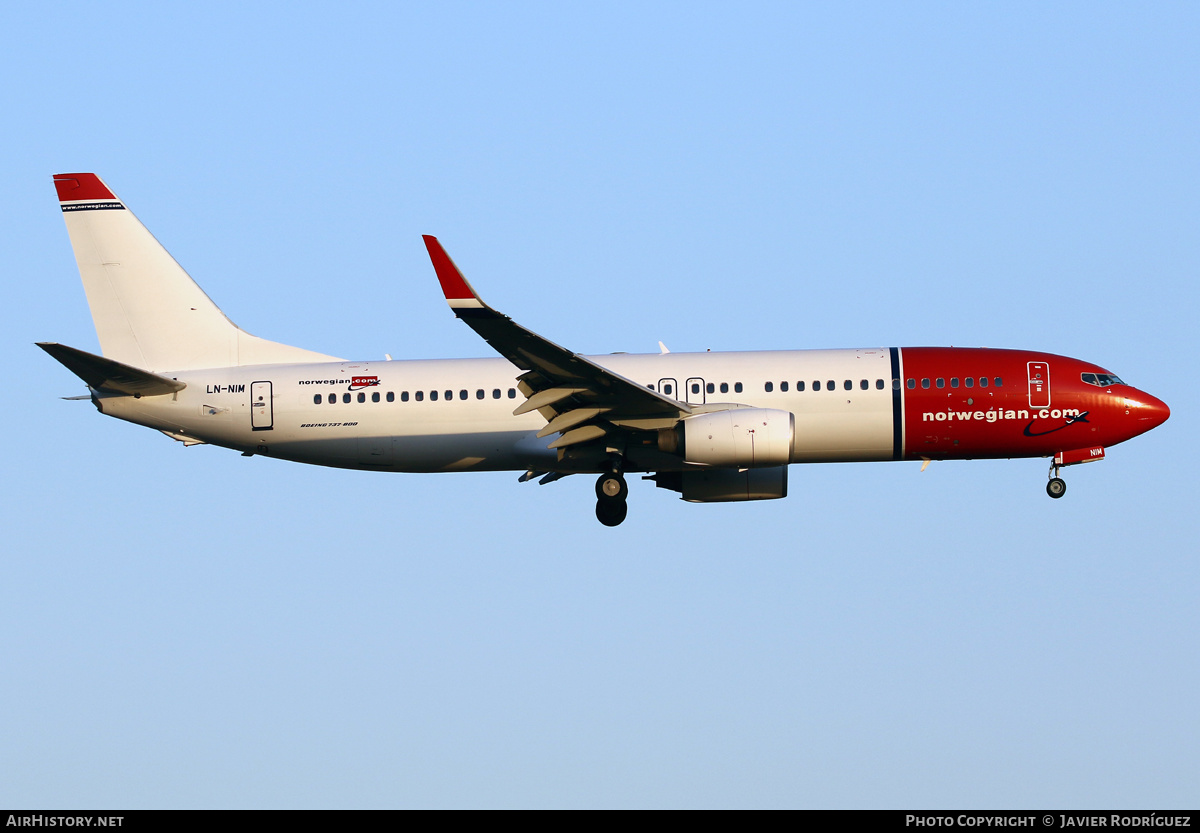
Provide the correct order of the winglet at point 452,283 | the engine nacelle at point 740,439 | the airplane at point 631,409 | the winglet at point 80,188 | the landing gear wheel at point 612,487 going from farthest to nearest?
1. the winglet at point 80,188
2. the landing gear wheel at point 612,487
3. the airplane at point 631,409
4. the engine nacelle at point 740,439
5. the winglet at point 452,283

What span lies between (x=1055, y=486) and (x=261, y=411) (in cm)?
2006

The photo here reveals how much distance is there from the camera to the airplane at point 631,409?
34250mm

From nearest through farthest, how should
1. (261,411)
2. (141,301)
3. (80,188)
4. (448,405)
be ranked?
(448,405) → (261,411) → (141,301) → (80,188)

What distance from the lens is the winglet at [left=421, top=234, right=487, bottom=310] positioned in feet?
94.1

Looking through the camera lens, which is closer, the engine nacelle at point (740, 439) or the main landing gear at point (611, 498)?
the engine nacelle at point (740, 439)

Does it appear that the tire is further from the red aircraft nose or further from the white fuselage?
the red aircraft nose

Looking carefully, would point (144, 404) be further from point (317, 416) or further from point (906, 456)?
point (906, 456)

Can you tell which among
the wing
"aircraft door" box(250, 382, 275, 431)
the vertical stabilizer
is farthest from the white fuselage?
the wing

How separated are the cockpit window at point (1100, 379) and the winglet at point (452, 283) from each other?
1577 cm

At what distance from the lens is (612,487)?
115 feet

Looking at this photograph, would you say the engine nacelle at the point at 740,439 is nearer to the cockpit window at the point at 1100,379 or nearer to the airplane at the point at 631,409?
the airplane at the point at 631,409
